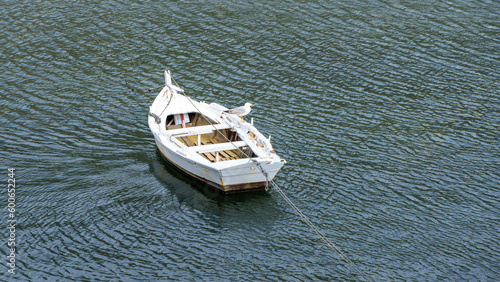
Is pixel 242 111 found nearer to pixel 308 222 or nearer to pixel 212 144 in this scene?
pixel 212 144

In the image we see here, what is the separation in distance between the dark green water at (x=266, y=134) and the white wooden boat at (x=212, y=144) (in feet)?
3.50

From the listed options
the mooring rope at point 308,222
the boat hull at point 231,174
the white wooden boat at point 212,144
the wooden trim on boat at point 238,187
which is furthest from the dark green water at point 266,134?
the white wooden boat at point 212,144

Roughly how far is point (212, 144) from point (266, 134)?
4.54 metres

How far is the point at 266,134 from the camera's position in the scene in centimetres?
3275

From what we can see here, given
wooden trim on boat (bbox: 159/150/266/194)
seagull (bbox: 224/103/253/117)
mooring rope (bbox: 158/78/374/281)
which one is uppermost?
seagull (bbox: 224/103/253/117)

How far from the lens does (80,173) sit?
28.5 m

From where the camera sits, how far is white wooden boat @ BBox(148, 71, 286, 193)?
26.7 metres

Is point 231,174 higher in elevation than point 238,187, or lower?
higher

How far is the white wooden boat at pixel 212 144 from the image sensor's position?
2667cm

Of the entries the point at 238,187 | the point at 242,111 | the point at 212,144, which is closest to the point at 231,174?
the point at 238,187

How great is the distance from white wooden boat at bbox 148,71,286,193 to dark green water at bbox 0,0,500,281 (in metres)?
1.07

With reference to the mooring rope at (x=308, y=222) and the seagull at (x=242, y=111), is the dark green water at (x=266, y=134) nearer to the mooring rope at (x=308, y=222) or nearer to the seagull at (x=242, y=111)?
the mooring rope at (x=308, y=222)

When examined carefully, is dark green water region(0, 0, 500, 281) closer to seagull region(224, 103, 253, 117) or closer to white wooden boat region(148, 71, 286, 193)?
white wooden boat region(148, 71, 286, 193)

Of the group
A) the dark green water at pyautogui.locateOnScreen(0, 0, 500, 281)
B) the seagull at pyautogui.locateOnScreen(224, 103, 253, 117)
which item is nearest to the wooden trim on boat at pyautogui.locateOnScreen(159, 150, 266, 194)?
the dark green water at pyautogui.locateOnScreen(0, 0, 500, 281)
